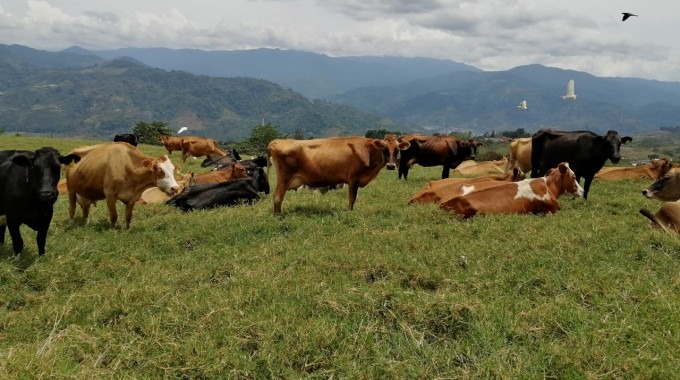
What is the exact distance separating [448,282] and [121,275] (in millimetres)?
5019

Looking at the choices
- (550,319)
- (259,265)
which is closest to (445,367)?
(550,319)

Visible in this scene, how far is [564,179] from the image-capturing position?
11.8 m

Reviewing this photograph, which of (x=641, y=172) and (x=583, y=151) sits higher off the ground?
(x=583, y=151)

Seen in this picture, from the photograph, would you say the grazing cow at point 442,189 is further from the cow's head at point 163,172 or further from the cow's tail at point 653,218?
the cow's head at point 163,172

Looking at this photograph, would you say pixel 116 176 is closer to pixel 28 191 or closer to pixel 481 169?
pixel 28 191

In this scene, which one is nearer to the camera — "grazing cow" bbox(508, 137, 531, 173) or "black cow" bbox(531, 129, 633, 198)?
"black cow" bbox(531, 129, 633, 198)

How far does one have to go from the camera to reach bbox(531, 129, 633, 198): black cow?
13648mm

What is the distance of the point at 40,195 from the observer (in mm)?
7762

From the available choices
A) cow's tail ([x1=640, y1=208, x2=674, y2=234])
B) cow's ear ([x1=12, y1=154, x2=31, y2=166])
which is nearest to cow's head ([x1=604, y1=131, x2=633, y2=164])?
cow's tail ([x1=640, y1=208, x2=674, y2=234])

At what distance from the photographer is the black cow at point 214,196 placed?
44.2 feet

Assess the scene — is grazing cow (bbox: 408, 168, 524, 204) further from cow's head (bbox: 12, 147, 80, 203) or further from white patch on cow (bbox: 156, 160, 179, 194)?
cow's head (bbox: 12, 147, 80, 203)

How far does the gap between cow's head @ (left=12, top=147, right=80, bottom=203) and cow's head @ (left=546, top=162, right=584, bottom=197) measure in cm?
1056

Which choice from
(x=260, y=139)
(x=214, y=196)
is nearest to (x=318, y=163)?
(x=214, y=196)

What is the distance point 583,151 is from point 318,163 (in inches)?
313
